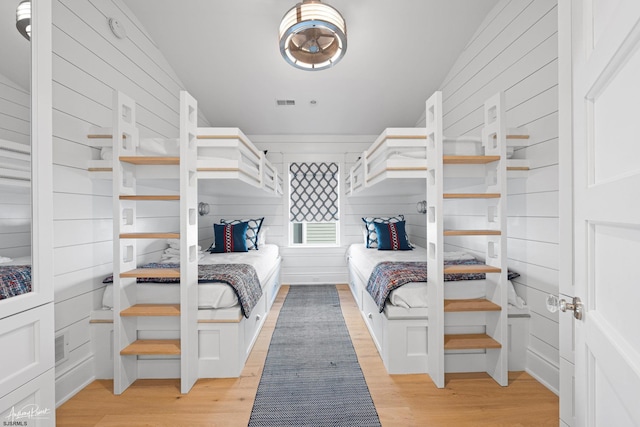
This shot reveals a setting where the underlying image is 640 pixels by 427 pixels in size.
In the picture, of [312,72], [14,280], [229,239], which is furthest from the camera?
[229,239]

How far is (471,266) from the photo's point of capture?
6.66ft

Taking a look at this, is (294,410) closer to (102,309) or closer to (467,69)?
(102,309)

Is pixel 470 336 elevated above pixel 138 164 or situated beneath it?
situated beneath

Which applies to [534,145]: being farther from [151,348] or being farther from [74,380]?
[74,380]

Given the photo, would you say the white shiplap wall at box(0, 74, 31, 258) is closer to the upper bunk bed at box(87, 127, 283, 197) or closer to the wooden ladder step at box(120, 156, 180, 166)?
the wooden ladder step at box(120, 156, 180, 166)

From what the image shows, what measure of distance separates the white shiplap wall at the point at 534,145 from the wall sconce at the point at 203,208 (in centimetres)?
335

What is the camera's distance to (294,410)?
68.4 inches

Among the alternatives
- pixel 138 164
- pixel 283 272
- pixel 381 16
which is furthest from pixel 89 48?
pixel 283 272

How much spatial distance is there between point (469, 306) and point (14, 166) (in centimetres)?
234

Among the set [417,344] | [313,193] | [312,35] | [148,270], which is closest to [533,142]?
[417,344]

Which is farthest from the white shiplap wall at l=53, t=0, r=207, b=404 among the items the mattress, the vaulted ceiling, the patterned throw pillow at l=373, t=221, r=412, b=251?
the patterned throw pillow at l=373, t=221, r=412, b=251

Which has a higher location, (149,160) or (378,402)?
(149,160)

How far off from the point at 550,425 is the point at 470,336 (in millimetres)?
587

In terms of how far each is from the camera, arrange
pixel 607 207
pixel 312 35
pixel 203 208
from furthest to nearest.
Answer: pixel 203 208, pixel 312 35, pixel 607 207
